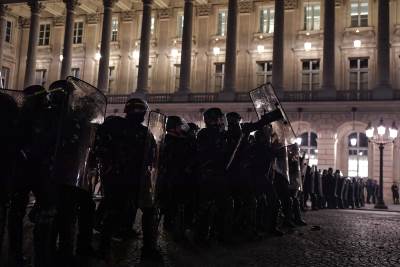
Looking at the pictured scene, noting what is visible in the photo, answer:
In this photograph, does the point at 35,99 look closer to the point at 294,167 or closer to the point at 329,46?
the point at 294,167

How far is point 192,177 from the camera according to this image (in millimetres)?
6754

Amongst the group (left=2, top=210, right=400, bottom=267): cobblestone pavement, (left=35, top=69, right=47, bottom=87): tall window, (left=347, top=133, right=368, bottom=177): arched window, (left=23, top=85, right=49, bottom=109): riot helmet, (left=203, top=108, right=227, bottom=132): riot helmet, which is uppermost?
(left=35, top=69, right=47, bottom=87): tall window

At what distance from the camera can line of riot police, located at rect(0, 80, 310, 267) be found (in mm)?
4324

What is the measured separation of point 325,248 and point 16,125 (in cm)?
438

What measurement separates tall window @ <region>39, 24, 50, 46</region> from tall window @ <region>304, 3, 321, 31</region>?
22712 mm

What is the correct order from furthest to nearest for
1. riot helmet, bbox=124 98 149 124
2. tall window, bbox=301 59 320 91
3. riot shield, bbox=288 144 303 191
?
1. tall window, bbox=301 59 320 91
2. riot shield, bbox=288 144 303 191
3. riot helmet, bbox=124 98 149 124

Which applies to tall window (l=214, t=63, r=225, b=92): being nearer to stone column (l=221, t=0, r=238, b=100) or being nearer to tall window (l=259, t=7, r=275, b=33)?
stone column (l=221, t=0, r=238, b=100)

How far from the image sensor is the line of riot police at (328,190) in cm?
1448

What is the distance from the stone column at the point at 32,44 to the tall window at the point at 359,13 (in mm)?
24059

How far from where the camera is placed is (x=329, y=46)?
3209 cm

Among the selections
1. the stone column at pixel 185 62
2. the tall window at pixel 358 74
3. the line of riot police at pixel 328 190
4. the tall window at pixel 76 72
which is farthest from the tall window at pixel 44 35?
the line of riot police at pixel 328 190

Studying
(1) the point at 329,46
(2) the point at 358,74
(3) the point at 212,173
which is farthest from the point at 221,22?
(3) the point at 212,173

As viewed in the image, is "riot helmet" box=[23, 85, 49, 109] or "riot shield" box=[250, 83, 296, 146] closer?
"riot helmet" box=[23, 85, 49, 109]

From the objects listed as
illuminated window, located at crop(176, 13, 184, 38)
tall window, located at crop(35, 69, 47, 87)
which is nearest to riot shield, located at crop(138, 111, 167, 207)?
illuminated window, located at crop(176, 13, 184, 38)
